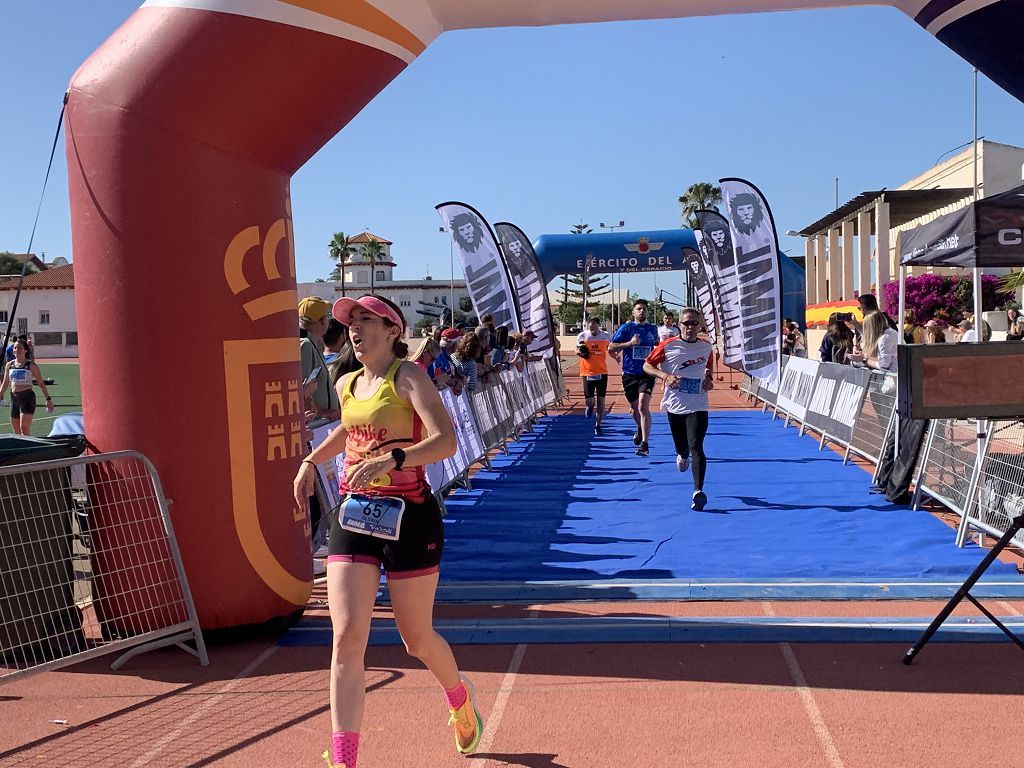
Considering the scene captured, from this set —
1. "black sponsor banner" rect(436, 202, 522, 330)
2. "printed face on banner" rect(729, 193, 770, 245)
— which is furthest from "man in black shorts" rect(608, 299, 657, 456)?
"black sponsor banner" rect(436, 202, 522, 330)

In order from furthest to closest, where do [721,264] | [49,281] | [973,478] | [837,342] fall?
[49,281] → [721,264] → [837,342] → [973,478]

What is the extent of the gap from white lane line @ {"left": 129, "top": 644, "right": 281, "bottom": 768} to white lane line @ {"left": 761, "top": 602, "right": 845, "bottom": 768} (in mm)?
2702

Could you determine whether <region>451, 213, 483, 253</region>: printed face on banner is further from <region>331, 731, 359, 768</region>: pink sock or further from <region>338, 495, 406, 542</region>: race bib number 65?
<region>331, 731, 359, 768</region>: pink sock

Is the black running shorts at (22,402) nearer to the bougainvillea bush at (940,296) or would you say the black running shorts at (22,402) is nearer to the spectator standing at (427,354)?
the spectator standing at (427,354)

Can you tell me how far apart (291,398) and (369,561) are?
8.04 ft

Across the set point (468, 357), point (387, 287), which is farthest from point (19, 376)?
point (387, 287)

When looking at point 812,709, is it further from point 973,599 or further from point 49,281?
point 49,281

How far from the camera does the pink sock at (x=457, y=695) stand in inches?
158

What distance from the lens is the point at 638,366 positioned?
1399cm

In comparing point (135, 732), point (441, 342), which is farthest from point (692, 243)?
point (135, 732)

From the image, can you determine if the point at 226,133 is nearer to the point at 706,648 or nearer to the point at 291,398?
the point at 291,398

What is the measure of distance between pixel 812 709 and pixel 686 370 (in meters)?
5.32

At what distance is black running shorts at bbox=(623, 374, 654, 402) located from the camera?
13438 mm

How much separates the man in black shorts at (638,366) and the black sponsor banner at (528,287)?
22.8 feet
